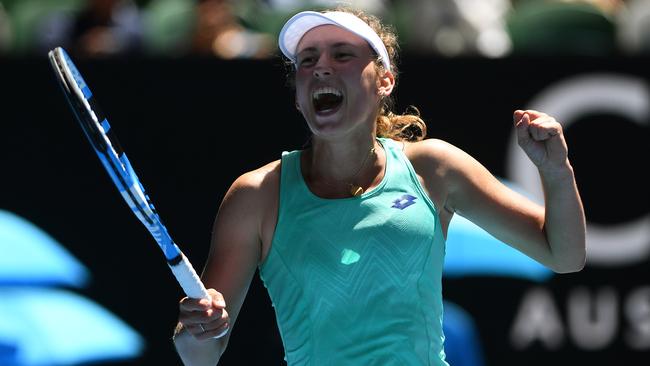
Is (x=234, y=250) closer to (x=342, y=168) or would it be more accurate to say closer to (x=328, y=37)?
(x=342, y=168)

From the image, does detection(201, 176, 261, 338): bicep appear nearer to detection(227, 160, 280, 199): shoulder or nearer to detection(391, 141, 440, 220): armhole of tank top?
detection(227, 160, 280, 199): shoulder

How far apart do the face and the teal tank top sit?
0.19 m

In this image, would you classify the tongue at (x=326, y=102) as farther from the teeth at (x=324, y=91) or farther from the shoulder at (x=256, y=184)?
the shoulder at (x=256, y=184)

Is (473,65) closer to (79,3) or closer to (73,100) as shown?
(79,3)

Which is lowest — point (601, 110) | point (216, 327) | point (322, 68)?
point (601, 110)

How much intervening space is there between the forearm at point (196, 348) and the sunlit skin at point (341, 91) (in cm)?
53

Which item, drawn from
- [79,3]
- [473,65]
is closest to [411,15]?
[473,65]

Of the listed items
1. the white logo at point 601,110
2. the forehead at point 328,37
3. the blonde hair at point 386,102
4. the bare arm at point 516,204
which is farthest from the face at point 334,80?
the white logo at point 601,110

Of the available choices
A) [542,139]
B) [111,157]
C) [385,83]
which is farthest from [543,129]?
[111,157]

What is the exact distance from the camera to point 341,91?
10.5 feet

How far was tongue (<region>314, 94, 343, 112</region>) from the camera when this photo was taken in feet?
10.6

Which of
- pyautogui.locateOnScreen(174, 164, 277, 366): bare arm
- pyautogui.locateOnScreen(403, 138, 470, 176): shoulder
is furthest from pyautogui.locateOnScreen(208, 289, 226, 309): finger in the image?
pyautogui.locateOnScreen(403, 138, 470, 176): shoulder

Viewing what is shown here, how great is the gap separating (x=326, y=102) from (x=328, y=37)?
0.59ft

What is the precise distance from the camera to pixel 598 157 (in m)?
5.80
